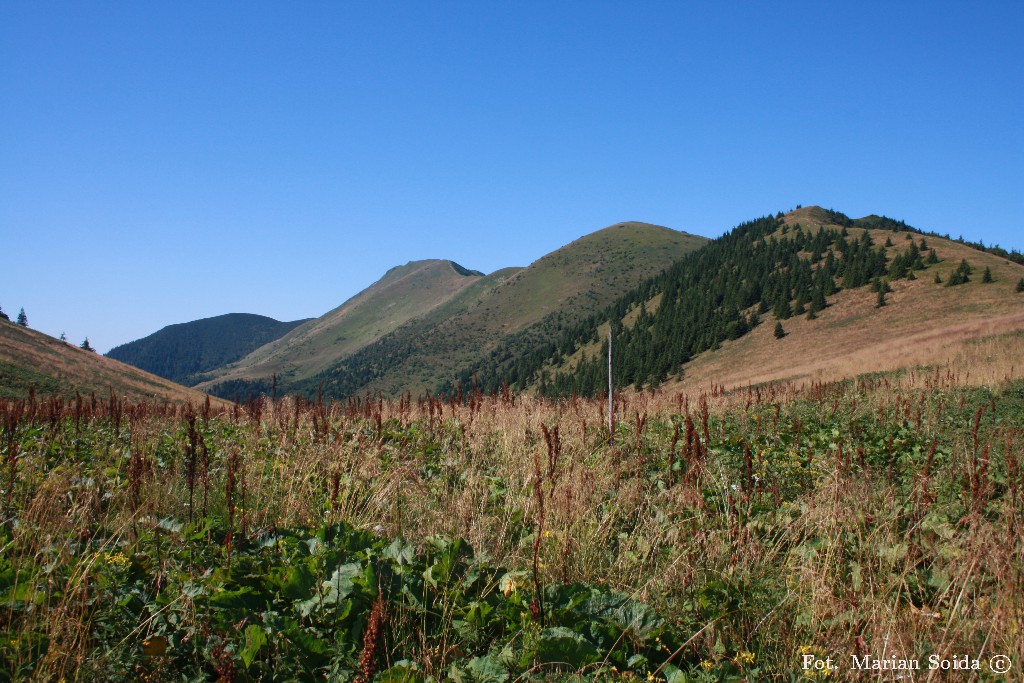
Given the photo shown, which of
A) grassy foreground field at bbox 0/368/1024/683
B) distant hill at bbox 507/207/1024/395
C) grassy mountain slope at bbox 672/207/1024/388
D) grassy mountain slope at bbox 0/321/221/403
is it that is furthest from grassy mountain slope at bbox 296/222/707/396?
grassy foreground field at bbox 0/368/1024/683

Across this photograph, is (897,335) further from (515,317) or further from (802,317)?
(515,317)

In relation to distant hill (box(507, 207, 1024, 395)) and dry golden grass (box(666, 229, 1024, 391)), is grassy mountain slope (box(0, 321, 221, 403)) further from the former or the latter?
dry golden grass (box(666, 229, 1024, 391))

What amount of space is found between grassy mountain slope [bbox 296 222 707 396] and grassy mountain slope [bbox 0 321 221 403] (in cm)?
4993

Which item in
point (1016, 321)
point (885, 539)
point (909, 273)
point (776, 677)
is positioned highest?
point (909, 273)

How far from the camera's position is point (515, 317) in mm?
120562

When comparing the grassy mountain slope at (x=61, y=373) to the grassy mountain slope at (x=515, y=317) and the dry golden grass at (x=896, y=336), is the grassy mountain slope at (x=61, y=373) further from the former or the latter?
the grassy mountain slope at (x=515, y=317)

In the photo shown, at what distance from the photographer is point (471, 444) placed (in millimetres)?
6441

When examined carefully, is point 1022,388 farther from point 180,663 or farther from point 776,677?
point 180,663

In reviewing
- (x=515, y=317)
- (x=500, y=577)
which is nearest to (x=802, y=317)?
(x=500, y=577)

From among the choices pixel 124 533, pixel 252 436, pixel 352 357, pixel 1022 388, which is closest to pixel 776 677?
pixel 124 533

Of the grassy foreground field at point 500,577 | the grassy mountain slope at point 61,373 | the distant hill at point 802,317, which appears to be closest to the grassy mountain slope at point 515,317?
the distant hill at point 802,317

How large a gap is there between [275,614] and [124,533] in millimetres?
1460

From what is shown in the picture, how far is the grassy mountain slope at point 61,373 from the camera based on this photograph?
38406 mm

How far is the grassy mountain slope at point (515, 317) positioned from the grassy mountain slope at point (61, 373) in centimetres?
4993
